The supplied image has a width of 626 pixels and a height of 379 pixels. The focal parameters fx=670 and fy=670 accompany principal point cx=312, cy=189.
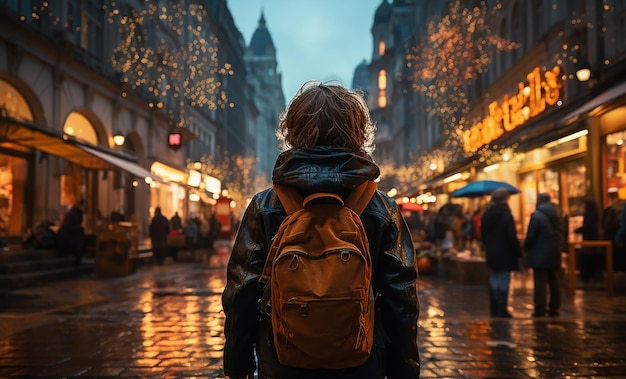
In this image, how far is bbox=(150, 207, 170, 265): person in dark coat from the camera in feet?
72.4

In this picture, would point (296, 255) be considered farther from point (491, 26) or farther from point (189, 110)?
point (189, 110)

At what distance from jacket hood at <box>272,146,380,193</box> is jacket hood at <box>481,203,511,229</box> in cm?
760

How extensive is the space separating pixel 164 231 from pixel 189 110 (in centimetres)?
2146

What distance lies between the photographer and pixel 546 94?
2102cm

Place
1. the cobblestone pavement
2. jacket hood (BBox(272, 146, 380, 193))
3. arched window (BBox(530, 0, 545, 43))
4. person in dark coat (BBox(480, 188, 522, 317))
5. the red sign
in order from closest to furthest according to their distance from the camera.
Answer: jacket hood (BBox(272, 146, 380, 193))
the cobblestone pavement
person in dark coat (BBox(480, 188, 522, 317))
arched window (BBox(530, 0, 545, 43))
the red sign

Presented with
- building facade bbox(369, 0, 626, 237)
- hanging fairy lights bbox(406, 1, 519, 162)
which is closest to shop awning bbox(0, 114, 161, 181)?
Answer: building facade bbox(369, 0, 626, 237)

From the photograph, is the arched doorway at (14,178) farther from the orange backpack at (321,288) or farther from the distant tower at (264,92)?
the distant tower at (264,92)

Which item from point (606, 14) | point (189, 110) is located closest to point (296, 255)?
point (606, 14)

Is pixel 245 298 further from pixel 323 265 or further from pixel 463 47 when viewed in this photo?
pixel 463 47

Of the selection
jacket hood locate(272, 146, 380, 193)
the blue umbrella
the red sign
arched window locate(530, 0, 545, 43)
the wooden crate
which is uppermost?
arched window locate(530, 0, 545, 43)

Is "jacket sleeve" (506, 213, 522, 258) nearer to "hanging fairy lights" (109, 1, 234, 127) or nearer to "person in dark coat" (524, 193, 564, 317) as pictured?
"person in dark coat" (524, 193, 564, 317)

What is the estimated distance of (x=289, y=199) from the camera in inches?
86.5

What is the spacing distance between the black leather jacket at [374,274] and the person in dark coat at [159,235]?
20.3m

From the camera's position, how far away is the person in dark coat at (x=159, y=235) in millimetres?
22062
